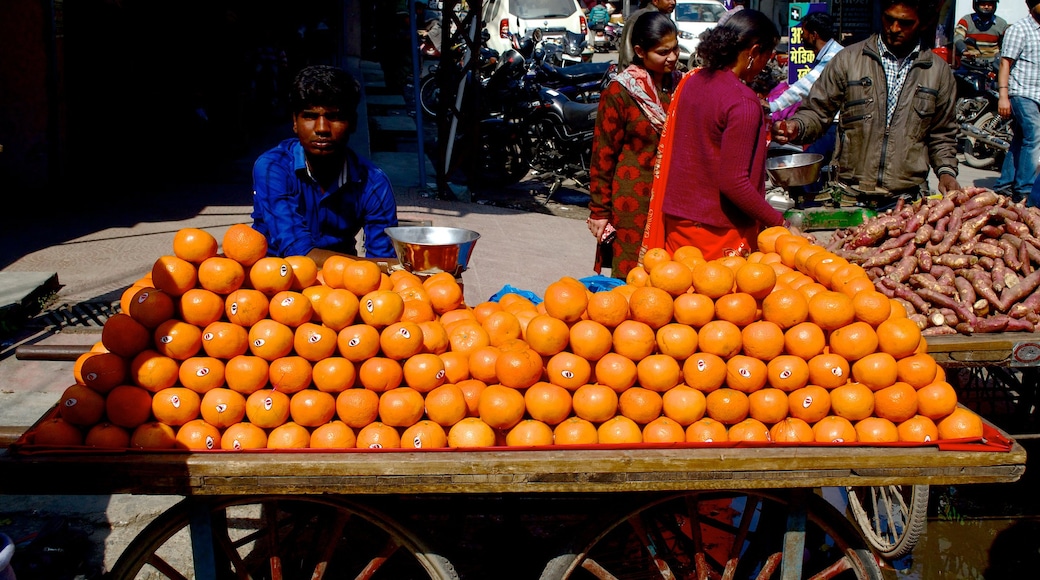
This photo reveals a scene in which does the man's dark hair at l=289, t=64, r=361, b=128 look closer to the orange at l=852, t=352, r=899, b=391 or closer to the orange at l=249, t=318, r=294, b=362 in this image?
the orange at l=249, t=318, r=294, b=362

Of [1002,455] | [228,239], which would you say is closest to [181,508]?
[228,239]

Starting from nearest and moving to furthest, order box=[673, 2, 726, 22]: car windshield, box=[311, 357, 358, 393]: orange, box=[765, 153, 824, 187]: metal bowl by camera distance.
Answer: box=[311, 357, 358, 393]: orange
box=[765, 153, 824, 187]: metal bowl
box=[673, 2, 726, 22]: car windshield

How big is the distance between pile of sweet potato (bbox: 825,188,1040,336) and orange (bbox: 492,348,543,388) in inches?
71.1

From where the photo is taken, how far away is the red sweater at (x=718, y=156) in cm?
347

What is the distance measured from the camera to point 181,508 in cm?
239

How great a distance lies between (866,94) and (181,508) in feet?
13.4

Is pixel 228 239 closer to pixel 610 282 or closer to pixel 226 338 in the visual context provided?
pixel 226 338

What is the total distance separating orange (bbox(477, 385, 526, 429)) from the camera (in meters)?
2.29

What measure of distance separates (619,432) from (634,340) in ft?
0.89

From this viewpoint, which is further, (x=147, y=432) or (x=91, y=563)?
(x=91, y=563)

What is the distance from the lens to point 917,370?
240 centimetres

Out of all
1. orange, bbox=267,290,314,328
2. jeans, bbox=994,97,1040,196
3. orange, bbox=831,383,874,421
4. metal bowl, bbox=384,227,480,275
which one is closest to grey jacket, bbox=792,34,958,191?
metal bowl, bbox=384,227,480,275

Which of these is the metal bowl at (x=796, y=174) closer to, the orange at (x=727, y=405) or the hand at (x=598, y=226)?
the hand at (x=598, y=226)

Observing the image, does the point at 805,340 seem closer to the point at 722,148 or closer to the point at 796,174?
the point at 722,148
